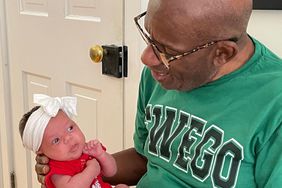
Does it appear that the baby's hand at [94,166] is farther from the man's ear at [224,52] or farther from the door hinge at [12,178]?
the door hinge at [12,178]

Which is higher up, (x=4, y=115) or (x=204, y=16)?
(x=204, y=16)

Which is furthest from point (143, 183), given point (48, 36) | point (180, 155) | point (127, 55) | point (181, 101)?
point (48, 36)

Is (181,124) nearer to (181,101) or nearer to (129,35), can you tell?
(181,101)

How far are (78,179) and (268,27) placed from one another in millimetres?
687

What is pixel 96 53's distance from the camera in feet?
5.60

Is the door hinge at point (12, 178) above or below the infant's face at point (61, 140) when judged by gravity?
below

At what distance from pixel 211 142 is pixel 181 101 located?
16cm

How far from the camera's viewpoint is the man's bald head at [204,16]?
972 mm

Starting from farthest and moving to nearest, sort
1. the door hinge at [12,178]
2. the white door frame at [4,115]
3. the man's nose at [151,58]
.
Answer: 1. the door hinge at [12,178]
2. the white door frame at [4,115]
3. the man's nose at [151,58]

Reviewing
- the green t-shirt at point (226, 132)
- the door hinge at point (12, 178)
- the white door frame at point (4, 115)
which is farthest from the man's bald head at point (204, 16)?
the door hinge at point (12, 178)

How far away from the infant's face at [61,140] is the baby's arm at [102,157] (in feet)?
0.15

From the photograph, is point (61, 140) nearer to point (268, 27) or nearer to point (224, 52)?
point (224, 52)

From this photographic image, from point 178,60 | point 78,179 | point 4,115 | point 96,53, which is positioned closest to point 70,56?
point 96,53

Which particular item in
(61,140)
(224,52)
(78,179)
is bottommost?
(78,179)
